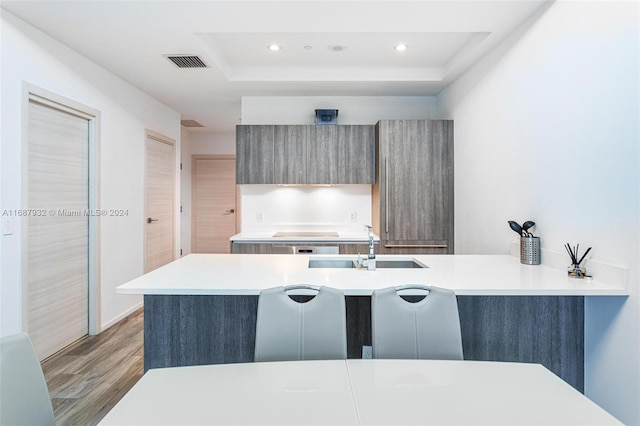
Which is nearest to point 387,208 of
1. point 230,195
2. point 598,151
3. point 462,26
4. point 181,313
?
point 462,26

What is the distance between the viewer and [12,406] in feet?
3.56

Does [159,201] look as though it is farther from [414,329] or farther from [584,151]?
[584,151]

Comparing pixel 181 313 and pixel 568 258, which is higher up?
pixel 568 258

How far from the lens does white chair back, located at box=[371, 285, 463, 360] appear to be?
154 centimetres

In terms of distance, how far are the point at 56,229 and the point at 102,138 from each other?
1.01 metres

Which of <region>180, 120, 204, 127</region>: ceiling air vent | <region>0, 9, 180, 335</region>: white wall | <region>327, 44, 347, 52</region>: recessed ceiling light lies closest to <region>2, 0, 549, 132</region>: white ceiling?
<region>327, 44, 347, 52</region>: recessed ceiling light

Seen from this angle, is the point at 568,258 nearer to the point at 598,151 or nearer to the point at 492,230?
the point at 598,151

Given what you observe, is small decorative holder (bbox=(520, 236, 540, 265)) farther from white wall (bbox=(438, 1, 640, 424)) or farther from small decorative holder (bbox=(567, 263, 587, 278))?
small decorative holder (bbox=(567, 263, 587, 278))

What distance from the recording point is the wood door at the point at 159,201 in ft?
15.6

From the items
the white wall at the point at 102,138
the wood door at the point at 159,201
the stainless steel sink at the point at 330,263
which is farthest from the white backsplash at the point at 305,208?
the stainless steel sink at the point at 330,263

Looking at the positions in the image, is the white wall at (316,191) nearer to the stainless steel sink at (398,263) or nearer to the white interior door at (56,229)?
the white interior door at (56,229)

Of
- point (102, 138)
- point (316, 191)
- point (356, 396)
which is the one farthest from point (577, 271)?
point (102, 138)

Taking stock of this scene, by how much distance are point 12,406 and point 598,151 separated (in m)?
2.61

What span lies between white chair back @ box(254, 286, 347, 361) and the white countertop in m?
0.31
